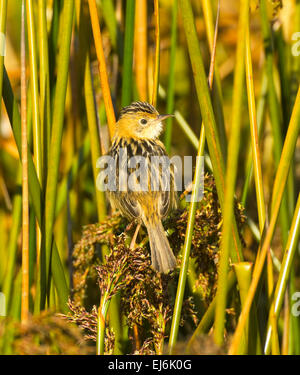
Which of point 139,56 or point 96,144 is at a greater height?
point 139,56

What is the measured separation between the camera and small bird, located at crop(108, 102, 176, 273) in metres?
2.31

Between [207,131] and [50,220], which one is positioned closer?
[207,131]

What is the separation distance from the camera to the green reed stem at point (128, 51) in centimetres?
238

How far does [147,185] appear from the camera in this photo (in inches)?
107

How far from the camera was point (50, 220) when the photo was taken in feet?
7.11

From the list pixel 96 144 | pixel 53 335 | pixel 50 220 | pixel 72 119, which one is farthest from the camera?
pixel 72 119

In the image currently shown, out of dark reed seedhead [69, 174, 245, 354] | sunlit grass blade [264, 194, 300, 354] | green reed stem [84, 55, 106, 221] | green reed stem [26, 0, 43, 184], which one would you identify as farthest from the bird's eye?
sunlit grass blade [264, 194, 300, 354]

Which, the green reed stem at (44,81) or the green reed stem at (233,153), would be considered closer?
the green reed stem at (233,153)

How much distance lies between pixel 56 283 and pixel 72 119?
1.47 metres

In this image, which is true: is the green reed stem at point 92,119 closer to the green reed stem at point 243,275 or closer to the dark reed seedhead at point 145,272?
the dark reed seedhead at point 145,272

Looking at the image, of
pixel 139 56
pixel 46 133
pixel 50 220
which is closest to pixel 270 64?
pixel 139 56

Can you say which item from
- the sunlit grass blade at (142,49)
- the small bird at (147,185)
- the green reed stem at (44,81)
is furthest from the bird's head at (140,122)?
the green reed stem at (44,81)

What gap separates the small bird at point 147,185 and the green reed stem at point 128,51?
14 cm
